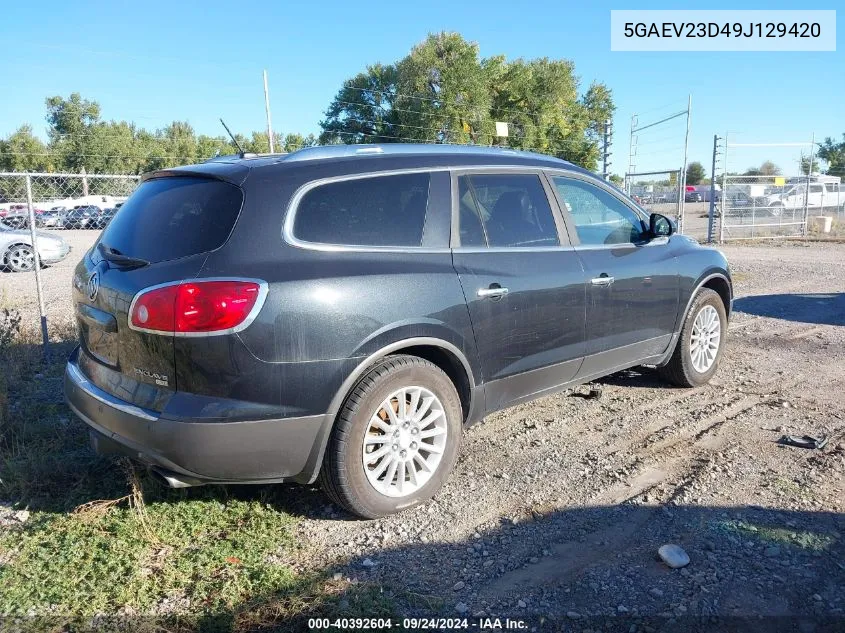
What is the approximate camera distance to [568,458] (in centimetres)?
421

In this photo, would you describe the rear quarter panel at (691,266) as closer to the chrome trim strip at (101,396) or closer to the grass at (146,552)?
the grass at (146,552)

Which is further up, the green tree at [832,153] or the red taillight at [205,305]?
the green tree at [832,153]

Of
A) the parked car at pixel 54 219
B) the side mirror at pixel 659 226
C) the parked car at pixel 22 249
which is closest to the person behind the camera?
the side mirror at pixel 659 226

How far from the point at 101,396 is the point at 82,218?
30.0ft

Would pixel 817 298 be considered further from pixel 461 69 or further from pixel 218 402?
pixel 461 69

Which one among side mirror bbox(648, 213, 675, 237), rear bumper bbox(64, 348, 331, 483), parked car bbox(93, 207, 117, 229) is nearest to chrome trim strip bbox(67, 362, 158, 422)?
rear bumper bbox(64, 348, 331, 483)

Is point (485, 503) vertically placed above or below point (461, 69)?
below

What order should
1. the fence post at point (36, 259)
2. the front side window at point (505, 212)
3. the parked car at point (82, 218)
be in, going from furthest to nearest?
the parked car at point (82, 218)
the fence post at point (36, 259)
the front side window at point (505, 212)

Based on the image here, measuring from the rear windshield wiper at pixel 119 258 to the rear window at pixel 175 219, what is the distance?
0.07ft

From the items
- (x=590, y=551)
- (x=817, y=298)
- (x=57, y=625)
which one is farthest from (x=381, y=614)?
(x=817, y=298)

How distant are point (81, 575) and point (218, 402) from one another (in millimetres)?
975

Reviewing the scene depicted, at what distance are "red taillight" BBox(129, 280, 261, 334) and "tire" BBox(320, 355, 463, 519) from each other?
70 cm

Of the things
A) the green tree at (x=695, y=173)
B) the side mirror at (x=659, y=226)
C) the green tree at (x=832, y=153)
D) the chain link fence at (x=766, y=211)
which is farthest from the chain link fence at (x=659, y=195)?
the green tree at (x=695, y=173)

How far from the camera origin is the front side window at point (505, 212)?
3906 mm
